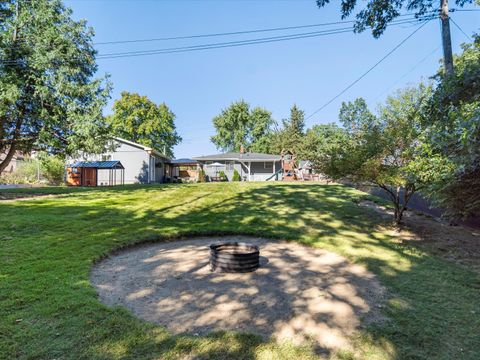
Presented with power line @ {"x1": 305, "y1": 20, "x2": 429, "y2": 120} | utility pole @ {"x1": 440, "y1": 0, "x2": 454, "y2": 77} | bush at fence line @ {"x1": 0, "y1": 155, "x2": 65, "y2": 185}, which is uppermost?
power line @ {"x1": 305, "y1": 20, "x2": 429, "y2": 120}

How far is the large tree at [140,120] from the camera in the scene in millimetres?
37031

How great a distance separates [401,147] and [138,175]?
2217 cm

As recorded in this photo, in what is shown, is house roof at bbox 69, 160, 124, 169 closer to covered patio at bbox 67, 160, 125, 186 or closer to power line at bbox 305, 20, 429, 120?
covered patio at bbox 67, 160, 125, 186

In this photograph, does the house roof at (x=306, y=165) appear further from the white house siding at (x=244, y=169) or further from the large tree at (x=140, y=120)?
the large tree at (x=140, y=120)

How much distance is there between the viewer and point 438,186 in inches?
163

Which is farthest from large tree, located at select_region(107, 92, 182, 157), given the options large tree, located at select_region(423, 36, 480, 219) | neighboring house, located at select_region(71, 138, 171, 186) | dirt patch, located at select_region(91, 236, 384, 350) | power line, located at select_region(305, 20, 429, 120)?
large tree, located at select_region(423, 36, 480, 219)

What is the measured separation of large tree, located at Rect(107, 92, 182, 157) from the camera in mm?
37031

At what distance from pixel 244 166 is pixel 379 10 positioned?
20.8m

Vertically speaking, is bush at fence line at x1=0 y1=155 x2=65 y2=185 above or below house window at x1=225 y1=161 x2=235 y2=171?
below

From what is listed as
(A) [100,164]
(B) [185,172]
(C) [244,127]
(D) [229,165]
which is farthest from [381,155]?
(C) [244,127]

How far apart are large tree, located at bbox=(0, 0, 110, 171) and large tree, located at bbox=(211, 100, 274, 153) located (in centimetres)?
3517

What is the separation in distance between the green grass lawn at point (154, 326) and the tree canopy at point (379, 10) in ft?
17.7

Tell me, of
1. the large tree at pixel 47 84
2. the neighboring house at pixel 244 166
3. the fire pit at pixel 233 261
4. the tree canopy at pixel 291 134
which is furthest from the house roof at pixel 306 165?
the large tree at pixel 47 84

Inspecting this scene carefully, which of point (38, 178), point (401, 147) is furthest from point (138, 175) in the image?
point (401, 147)
